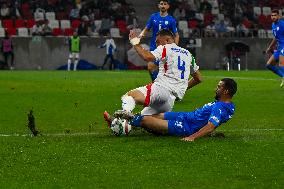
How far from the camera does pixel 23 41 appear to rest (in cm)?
4769

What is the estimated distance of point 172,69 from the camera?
1247 cm

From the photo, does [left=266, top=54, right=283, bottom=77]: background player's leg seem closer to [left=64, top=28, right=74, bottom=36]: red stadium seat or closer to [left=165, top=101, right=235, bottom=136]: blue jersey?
[left=165, top=101, right=235, bottom=136]: blue jersey

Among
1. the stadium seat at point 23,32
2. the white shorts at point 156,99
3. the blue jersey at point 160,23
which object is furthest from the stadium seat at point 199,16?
the white shorts at point 156,99

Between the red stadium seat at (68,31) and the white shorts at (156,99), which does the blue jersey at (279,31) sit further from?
the red stadium seat at (68,31)

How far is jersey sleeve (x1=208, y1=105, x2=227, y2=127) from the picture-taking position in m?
11.1

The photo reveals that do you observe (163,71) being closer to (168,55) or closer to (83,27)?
(168,55)

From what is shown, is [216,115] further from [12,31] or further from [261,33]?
[261,33]

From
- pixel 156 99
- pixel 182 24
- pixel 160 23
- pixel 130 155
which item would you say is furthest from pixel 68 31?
pixel 130 155

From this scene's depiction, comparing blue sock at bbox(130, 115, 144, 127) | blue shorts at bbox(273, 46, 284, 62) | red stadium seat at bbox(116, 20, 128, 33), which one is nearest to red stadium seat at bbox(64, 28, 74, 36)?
red stadium seat at bbox(116, 20, 128, 33)

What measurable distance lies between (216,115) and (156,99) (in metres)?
1.39

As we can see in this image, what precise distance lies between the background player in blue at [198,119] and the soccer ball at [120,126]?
0.46 feet

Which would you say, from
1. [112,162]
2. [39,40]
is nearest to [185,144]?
[112,162]

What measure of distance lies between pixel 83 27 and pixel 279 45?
25.4 m

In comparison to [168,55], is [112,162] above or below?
below
